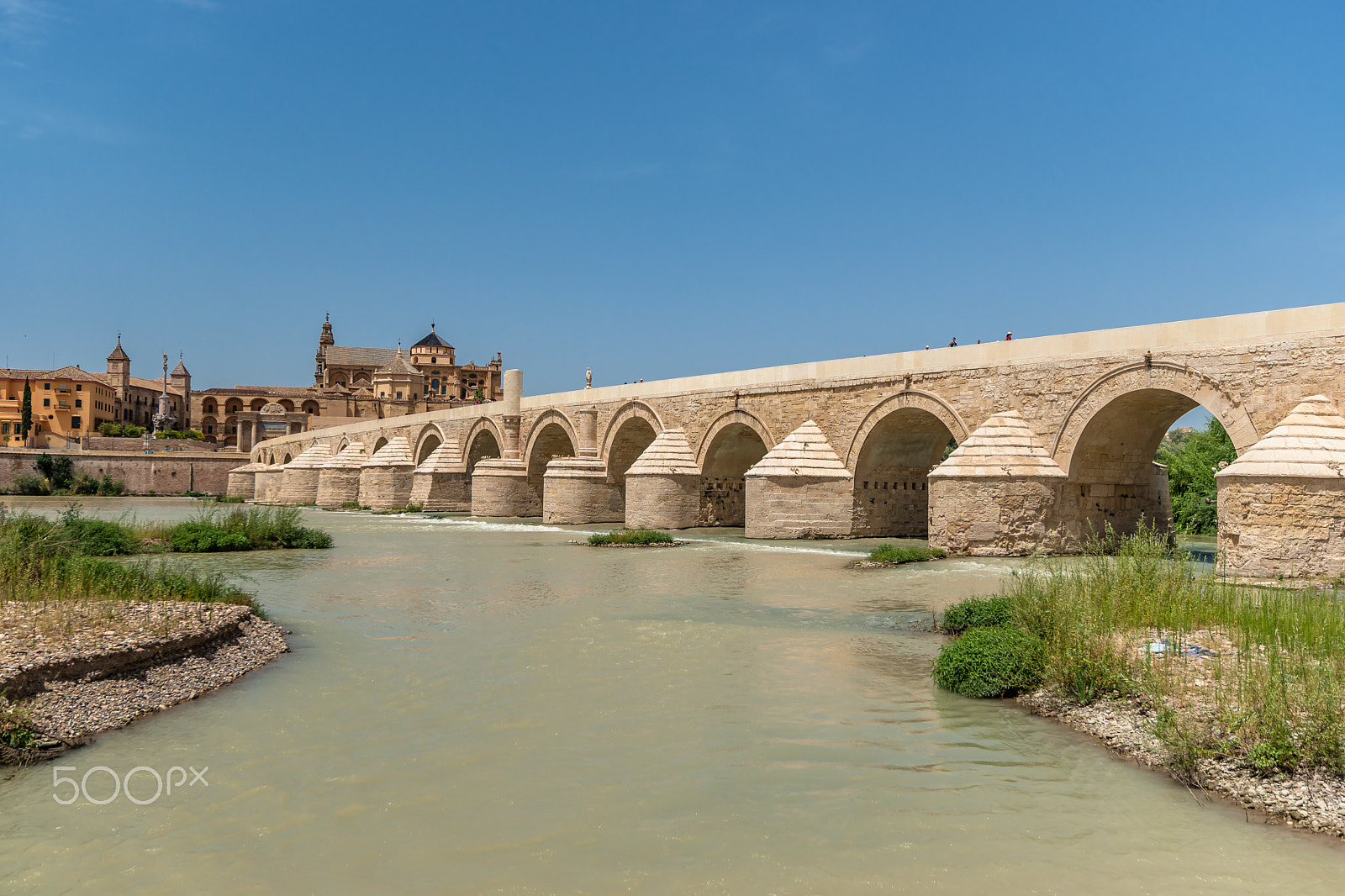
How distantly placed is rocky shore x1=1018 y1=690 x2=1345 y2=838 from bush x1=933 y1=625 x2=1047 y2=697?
523mm

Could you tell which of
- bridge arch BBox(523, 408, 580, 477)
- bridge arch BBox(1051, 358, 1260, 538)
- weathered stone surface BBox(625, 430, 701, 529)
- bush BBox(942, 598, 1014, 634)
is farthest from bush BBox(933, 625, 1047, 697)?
bridge arch BBox(523, 408, 580, 477)

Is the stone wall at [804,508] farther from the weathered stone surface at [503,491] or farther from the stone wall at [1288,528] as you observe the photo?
the weathered stone surface at [503,491]

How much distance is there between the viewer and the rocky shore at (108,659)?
528 cm

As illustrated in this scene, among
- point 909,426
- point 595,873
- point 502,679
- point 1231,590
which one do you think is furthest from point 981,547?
point 595,873

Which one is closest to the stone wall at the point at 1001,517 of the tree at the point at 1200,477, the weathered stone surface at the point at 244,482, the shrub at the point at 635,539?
the shrub at the point at 635,539

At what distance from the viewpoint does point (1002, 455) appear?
14.3 meters

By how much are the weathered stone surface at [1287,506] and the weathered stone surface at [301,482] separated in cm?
3604

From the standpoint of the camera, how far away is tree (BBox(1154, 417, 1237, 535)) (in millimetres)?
22609

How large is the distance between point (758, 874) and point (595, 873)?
0.67 metres

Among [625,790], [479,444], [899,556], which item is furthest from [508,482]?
[625,790]

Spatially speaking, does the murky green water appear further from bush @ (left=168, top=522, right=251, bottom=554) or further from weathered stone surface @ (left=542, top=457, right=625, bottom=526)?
weathered stone surface @ (left=542, top=457, right=625, bottom=526)

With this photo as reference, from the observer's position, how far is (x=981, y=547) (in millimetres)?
14297

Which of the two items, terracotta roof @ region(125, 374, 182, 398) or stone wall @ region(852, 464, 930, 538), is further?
terracotta roof @ region(125, 374, 182, 398)

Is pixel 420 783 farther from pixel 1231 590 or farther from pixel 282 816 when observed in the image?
pixel 1231 590
